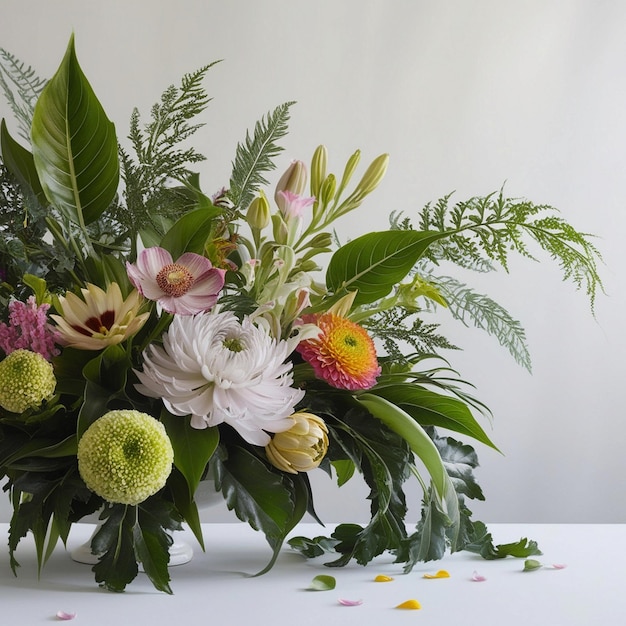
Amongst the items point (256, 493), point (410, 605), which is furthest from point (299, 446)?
point (410, 605)

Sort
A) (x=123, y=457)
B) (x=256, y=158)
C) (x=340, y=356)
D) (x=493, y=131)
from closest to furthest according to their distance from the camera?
(x=123, y=457), (x=340, y=356), (x=256, y=158), (x=493, y=131)

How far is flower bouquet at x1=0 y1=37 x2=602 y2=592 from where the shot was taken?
1.99 feet

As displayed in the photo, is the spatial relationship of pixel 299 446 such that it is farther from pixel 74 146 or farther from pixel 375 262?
pixel 74 146

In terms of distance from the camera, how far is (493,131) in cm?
192

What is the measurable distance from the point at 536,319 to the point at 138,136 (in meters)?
1.40

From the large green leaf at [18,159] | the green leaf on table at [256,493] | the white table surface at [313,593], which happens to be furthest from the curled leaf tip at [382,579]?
the large green leaf at [18,159]

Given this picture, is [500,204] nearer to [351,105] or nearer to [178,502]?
[178,502]

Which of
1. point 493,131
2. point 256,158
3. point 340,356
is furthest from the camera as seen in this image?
point 493,131

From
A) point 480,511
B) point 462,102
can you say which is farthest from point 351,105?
point 480,511

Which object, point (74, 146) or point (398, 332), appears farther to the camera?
point (398, 332)

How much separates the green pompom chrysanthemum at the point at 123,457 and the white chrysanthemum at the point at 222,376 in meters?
0.05

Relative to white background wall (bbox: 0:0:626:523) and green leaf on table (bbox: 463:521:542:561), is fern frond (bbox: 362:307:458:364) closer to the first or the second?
green leaf on table (bbox: 463:521:542:561)

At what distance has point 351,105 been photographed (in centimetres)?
185

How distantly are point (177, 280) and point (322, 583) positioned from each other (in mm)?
277
